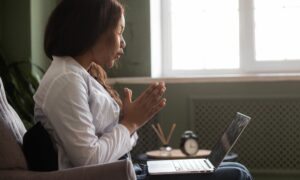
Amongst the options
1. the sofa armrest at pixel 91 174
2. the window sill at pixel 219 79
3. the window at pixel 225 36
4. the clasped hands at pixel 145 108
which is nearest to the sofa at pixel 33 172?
the sofa armrest at pixel 91 174

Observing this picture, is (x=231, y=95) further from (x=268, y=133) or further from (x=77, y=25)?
(x=77, y=25)

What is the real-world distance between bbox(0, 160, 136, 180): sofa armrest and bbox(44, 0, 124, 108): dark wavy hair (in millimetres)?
372

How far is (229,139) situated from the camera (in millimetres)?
1620

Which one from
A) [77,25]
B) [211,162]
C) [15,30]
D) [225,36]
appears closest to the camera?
[77,25]

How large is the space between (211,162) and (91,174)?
0.62 meters

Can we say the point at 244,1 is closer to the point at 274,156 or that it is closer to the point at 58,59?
the point at 274,156

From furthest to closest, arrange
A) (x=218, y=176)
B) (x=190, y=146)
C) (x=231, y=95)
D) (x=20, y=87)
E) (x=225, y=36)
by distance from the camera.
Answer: (x=225, y=36) → (x=231, y=95) → (x=20, y=87) → (x=190, y=146) → (x=218, y=176)

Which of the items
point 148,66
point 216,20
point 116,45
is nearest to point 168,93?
point 148,66

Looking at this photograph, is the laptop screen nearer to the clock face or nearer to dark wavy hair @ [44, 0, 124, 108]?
dark wavy hair @ [44, 0, 124, 108]

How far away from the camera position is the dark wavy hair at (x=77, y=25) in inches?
55.2

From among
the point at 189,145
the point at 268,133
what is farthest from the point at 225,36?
the point at 189,145

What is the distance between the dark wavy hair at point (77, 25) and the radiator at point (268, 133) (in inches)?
79.7

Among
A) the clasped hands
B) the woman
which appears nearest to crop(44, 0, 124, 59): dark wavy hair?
the woman

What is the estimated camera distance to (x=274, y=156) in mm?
3268
